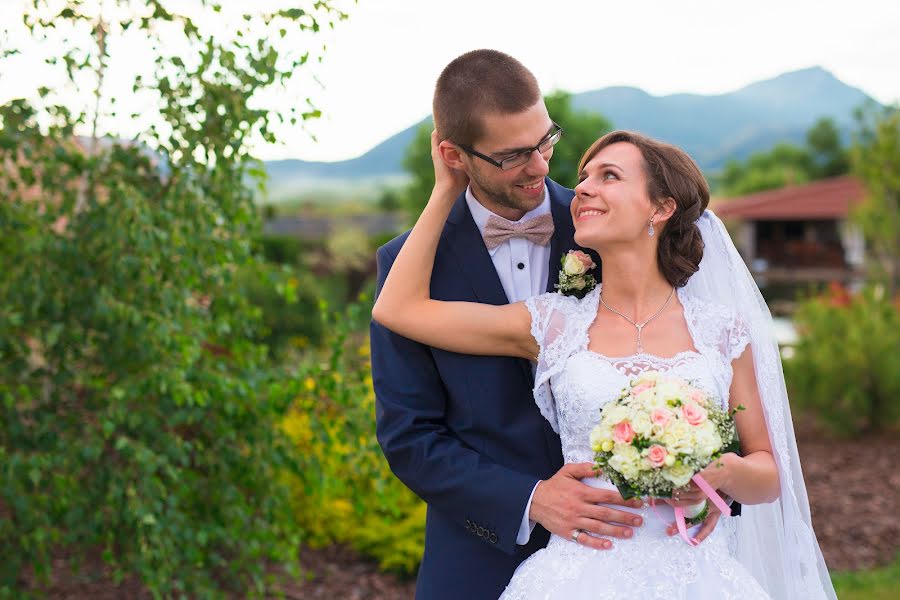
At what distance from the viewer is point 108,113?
426cm

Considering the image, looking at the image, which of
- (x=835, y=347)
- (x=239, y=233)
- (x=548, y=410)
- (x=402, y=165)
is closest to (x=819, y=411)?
(x=835, y=347)

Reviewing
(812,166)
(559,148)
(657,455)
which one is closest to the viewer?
(657,455)

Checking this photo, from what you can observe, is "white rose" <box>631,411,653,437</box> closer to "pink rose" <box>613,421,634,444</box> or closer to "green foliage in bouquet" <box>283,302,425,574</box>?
"pink rose" <box>613,421,634,444</box>

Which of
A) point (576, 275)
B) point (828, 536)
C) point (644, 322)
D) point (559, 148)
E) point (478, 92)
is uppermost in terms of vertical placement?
point (559, 148)

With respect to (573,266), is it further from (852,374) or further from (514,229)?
(852,374)

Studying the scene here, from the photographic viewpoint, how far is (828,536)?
22.7ft

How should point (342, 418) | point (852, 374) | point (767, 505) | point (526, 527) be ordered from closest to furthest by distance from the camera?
point (526, 527) → point (767, 505) → point (342, 418) → point (852, 374)

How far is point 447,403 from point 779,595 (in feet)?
3.96

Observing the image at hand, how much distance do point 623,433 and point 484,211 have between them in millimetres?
924

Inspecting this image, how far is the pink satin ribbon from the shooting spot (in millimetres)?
2527

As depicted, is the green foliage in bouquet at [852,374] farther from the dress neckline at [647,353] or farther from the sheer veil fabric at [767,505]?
the dress neckline at [647,353]

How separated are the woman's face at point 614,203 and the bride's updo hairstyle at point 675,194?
0.03m

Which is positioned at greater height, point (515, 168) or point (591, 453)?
point (515, 168)

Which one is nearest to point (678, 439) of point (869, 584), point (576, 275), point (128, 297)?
point (576, 275)
